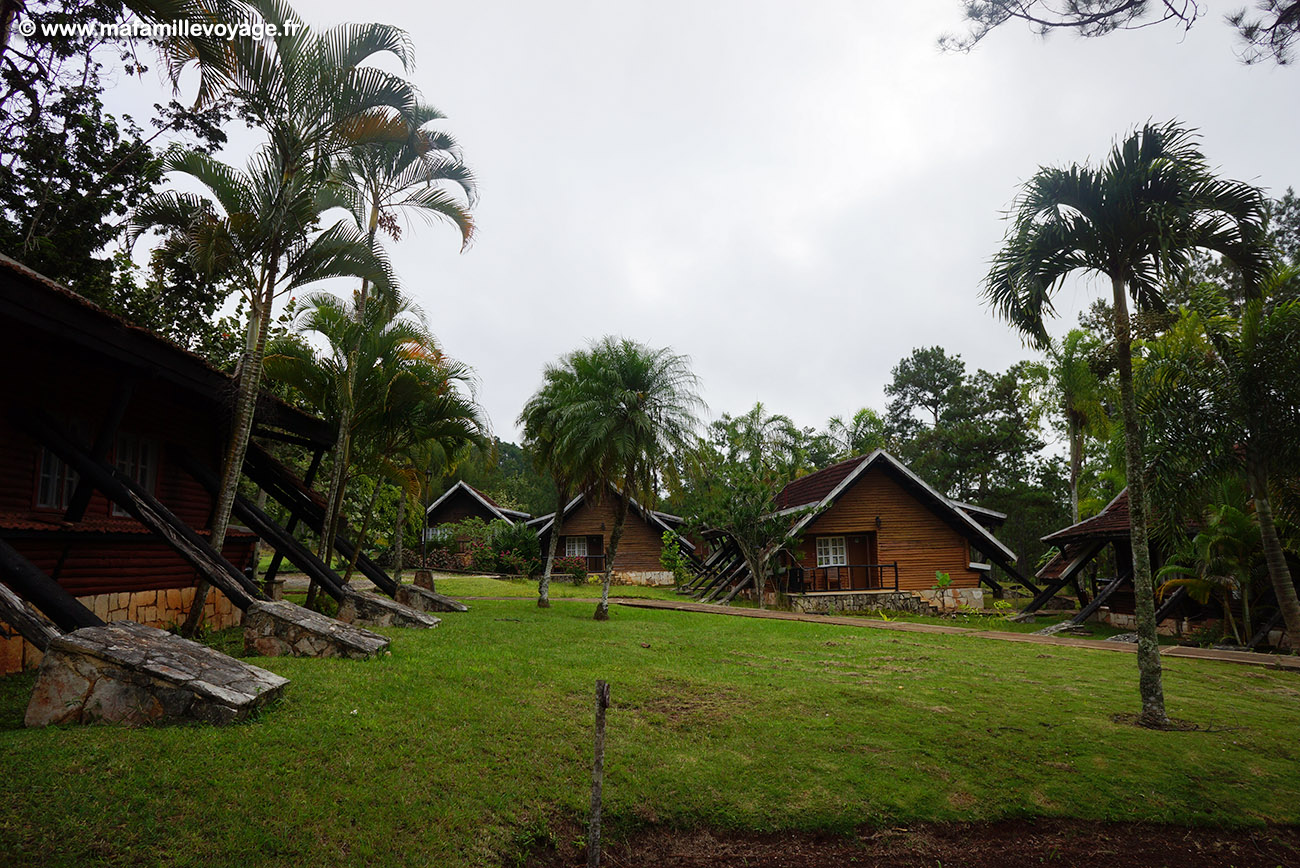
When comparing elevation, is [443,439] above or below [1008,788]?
above

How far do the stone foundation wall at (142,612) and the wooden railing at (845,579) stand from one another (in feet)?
58.1

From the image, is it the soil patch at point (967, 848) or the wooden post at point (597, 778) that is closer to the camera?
the wooden post at point (597, 778)

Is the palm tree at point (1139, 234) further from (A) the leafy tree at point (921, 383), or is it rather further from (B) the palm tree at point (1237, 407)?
(A) the leafy tree at point (921, 383)

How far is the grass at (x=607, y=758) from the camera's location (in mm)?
4355

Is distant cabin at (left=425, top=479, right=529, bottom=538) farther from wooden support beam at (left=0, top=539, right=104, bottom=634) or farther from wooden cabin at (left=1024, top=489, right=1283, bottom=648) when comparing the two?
wooden support beam at (left=0, top=539, right=104, bottom=634)

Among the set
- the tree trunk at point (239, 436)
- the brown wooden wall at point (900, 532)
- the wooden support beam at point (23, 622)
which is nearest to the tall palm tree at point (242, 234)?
the tree trunk at point (239, 436)

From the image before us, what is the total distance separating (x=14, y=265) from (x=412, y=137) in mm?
8093

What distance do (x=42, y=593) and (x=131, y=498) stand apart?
2.35 metres

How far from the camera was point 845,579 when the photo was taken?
25.5 m

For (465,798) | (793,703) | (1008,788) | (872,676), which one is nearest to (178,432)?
(465,798)

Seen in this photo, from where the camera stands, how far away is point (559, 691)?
26.3 feet

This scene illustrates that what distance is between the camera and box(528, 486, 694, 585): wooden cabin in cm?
3550

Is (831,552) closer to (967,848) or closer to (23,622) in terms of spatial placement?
A: (967,848)

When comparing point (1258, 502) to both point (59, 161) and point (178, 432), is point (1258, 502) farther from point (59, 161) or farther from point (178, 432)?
point (59, 161)
